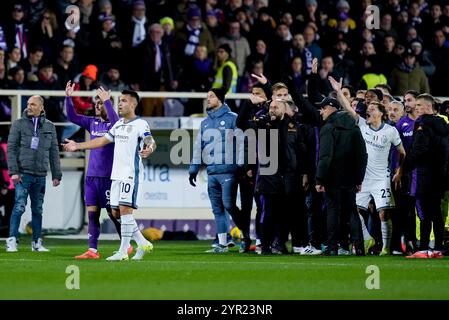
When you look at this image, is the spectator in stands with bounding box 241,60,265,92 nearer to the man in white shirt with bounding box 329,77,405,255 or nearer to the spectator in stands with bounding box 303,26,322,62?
the spectator in stands with bounding box 303,26,322,62

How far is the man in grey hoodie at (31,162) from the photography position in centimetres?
1808

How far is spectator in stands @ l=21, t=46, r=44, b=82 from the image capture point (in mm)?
22531

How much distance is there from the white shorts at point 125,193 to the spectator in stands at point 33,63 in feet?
25.2

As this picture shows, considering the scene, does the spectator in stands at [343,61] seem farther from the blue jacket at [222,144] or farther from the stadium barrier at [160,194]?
the blue jacket at [222,144]

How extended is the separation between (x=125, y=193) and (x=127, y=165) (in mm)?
361

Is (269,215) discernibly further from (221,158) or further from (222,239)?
(221,158)

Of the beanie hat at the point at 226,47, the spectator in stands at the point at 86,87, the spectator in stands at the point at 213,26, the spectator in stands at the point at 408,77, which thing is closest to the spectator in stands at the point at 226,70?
the beanie hat at the point at 226,47

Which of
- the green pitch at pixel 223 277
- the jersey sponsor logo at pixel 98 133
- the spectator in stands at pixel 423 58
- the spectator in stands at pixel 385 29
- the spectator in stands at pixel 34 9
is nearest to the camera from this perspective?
the green pitch at pixel 223 277

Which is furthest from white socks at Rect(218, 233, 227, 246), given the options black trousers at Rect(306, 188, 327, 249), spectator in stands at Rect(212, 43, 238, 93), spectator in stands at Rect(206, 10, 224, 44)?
spectator in stands at Rect(206, 10, 224, 44)

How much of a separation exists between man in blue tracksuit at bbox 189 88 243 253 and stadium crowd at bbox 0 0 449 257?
1.4 inches

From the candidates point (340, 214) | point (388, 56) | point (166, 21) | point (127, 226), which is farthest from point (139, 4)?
point (127, 226)

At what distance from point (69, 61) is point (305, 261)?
29.5 feet

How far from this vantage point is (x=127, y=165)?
50.4 ft
